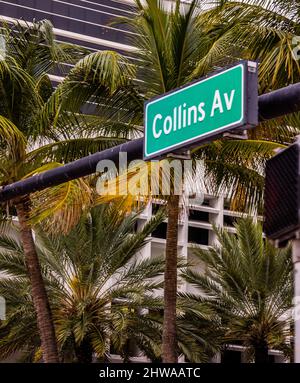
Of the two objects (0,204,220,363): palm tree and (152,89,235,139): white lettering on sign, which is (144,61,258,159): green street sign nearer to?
(152,89,235,139): white lettering on sign

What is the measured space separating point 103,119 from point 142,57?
1.71 metres

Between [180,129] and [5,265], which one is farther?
[5,265]

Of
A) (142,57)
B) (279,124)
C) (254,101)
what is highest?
(142,57)

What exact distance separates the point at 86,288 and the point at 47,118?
10.8 m

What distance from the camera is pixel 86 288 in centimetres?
2855

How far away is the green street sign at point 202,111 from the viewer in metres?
6.38

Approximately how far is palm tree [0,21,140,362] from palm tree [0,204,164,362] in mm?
7356

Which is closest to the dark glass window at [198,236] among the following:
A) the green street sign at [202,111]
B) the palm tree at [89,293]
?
the palm tree at [89,293]

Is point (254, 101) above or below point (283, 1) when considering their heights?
below

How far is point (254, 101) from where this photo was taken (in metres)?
6.39

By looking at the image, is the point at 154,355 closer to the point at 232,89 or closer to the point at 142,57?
the point at 142,57

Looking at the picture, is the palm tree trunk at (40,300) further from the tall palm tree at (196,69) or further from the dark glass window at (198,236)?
the dark glass window at (198,236)

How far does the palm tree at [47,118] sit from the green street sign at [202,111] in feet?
28.6
